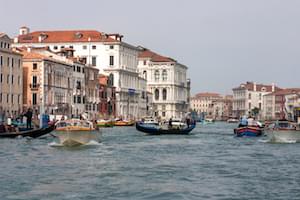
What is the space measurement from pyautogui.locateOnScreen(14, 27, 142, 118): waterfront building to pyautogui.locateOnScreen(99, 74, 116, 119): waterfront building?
A: 173 centimetres

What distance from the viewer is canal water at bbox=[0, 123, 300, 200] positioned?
16.5 metres

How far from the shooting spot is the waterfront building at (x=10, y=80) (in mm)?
57219

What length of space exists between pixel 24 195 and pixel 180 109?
4055 inches

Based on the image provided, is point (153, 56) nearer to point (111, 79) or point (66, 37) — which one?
point (111, 79)

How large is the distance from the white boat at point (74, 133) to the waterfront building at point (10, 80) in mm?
25741

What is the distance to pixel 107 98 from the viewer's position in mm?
81188

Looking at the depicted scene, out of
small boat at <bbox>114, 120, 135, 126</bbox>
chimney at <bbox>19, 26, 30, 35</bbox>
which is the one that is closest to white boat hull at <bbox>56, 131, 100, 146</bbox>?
small boat at <bbox>114, 120, 135, 126</bbox>

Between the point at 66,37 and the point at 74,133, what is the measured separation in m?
56.1

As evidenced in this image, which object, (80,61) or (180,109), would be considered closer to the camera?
(80,61)

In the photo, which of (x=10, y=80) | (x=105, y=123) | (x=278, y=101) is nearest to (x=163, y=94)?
(x=278, y=101)

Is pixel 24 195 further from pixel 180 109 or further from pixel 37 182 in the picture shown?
pixel 180 109

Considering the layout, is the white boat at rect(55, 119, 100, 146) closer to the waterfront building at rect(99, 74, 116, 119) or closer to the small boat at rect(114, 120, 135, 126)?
the small boat at rect(114, 120, 135, 126)

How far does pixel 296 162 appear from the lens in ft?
79.3

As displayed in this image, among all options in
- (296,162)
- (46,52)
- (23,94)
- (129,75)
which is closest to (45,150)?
(296,162)
